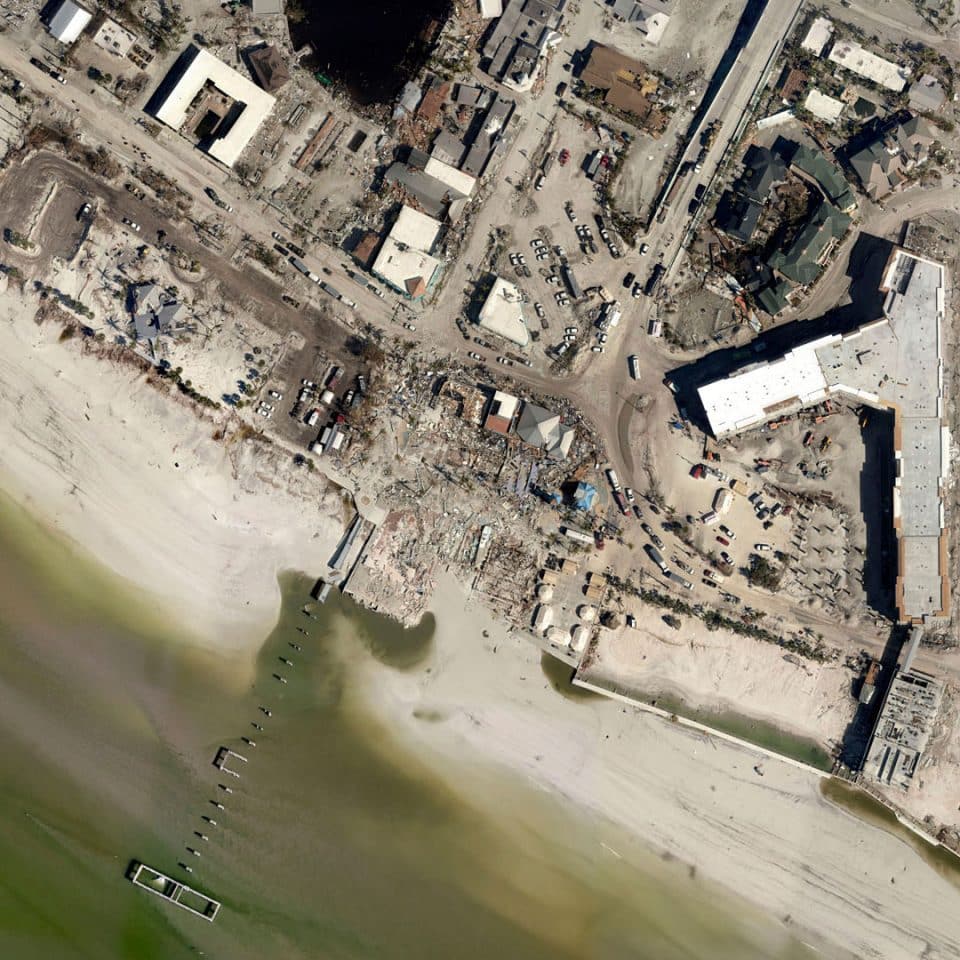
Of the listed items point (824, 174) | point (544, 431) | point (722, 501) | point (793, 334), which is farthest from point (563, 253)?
point (722, 501)

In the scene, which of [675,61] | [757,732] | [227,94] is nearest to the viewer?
[227,94]

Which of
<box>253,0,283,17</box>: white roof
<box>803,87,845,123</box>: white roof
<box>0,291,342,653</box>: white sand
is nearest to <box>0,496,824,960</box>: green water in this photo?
<box>0,291,342,653</box>: white sand

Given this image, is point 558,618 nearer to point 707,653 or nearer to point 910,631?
point 707,653

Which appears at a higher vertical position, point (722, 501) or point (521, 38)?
point (521, 38)

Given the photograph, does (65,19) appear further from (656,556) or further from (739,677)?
(739,677)

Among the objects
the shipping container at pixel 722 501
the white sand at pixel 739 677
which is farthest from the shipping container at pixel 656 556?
the shipping container at pixel 722 501

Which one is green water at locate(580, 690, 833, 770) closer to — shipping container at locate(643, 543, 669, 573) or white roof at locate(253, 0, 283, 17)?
shipping container at locate(643, 543, 669, 573)

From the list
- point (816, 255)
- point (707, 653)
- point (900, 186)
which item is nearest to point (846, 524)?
point (707, 653)
